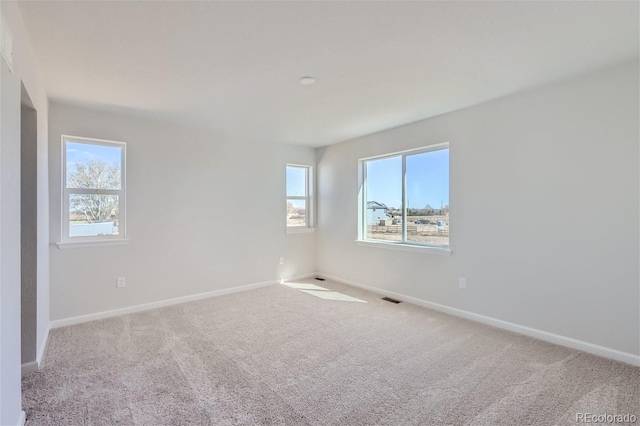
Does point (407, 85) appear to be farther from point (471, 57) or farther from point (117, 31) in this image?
point (117, 31)

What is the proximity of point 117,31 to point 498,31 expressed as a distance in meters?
2.41

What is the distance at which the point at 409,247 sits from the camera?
4039mm

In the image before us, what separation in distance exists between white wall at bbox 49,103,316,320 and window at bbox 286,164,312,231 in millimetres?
236

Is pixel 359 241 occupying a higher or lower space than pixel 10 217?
lower

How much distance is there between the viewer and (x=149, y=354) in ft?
8.61

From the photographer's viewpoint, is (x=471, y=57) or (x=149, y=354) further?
(x=149, y=354)

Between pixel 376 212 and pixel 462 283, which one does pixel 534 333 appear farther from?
pixel 376 212

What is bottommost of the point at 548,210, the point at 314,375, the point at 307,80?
the point at 314,375

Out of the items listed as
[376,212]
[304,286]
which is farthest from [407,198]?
[304,286]

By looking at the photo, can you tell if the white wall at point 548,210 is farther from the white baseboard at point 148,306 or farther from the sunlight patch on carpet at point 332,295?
the white baseboard at point 148,306

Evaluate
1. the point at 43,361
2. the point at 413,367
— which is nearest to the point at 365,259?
the point at 413,367

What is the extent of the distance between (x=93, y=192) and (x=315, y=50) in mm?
3007

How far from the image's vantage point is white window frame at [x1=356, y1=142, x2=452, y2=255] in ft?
12.4

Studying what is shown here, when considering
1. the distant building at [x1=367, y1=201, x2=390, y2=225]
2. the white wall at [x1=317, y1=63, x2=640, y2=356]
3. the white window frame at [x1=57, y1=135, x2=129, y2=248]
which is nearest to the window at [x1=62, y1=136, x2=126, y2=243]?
the white window frame at [x1=57, y1=135, x2=129, y2=248]
